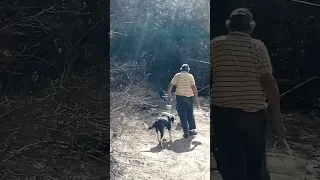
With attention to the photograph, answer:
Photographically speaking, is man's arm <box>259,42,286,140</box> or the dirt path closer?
man's arm <box>259,42,286,140</box>

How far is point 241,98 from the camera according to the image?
188 cm

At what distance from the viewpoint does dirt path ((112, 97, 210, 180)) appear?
202 centimetres

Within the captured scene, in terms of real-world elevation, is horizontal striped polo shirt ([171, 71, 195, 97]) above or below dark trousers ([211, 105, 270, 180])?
above

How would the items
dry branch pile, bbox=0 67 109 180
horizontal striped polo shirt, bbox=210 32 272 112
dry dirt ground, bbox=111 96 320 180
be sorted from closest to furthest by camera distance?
1. horizontal striped polo shirt, bbox=210 32 272 112
2. dry dirt ground, bbox=111 96 320 180
3. dry branch pile, bbox=0 67 109 180

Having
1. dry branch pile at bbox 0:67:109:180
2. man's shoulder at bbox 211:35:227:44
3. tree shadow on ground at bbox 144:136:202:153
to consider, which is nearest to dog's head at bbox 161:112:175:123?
tree shadow on ground at bbox 144:136:202:153

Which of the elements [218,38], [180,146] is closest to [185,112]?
[180,146]

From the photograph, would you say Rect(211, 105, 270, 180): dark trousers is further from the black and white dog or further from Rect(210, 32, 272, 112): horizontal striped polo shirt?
the black and white dog

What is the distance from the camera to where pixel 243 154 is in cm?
195

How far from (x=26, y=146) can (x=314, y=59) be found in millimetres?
1700

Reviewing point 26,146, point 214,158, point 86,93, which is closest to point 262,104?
point 214,158

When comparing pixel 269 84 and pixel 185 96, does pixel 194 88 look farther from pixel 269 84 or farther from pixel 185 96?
pixel 269 84

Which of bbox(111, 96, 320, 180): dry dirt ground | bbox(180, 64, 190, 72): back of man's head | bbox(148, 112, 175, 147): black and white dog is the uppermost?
bbox(180, 64, 190, 72): back of man's head

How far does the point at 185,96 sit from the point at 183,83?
0.07m

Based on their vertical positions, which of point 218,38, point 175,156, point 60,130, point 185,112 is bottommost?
Result: point 175,156
